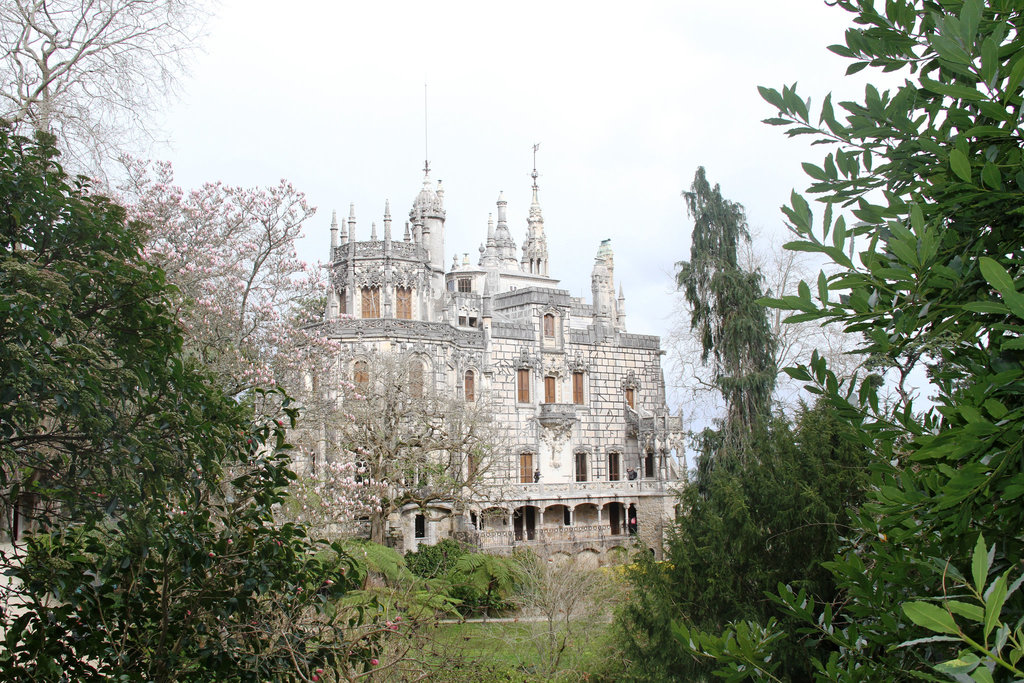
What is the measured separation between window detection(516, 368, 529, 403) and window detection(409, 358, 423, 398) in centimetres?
582

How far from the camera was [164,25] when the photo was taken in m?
12.2

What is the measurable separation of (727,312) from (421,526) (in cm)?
1577

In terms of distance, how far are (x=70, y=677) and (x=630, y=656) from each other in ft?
25.7

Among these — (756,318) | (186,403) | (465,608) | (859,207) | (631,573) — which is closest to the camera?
(859,207)

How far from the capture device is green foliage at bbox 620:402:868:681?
35.1 ft

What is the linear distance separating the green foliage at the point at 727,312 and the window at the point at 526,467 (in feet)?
47.4

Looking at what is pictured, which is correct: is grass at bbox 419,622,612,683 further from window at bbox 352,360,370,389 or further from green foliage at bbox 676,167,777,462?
window at bbox 352,360,370,389

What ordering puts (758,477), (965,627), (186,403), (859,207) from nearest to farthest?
(965,627) → (859,207) → (186,403) → (758,477)

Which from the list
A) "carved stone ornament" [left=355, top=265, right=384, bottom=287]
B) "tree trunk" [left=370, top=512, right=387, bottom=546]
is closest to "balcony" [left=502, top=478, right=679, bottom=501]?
"tree trunk" [left=370, top=512, right=387, bottom=546]

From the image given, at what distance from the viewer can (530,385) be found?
38500 mm

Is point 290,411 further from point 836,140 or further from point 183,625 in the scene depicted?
point 836,140

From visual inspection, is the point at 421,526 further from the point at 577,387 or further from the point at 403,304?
the point at 577,387

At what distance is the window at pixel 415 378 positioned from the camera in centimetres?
3007

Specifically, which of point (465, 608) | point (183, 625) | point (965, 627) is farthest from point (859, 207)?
point (465, 608)
